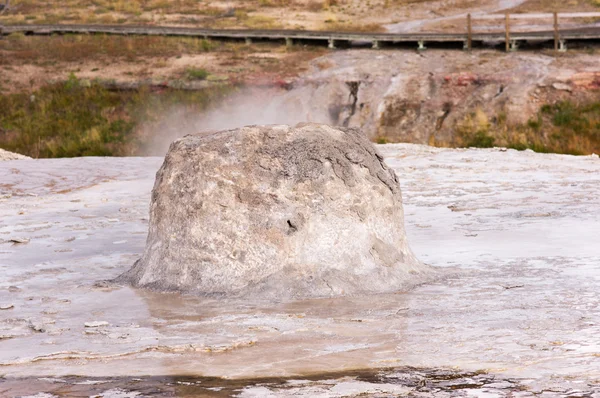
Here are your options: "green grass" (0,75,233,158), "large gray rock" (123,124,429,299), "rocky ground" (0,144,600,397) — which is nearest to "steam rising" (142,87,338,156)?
"green grass" (0,75,233,158)

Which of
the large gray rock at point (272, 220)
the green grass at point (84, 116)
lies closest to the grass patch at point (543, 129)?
the green grass at point (84, 116)

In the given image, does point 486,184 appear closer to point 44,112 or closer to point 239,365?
point 239,365

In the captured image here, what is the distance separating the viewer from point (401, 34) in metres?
26.1

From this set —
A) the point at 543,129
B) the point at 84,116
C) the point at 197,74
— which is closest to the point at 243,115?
the point at 197,74

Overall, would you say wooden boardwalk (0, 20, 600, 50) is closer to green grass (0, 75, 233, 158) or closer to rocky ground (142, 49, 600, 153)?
rocky ground (142, 49, 600, 153)

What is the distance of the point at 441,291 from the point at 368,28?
25002 millimetres

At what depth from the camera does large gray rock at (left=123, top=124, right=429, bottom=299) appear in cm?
652

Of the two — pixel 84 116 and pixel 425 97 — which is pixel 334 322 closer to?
pixel 425 97

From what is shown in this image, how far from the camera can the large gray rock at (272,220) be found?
6.52 m

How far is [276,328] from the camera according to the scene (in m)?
5.56

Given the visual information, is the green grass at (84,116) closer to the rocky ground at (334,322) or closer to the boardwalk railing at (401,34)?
the boardwalk railing at (401,34)

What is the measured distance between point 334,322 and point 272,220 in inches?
41.1

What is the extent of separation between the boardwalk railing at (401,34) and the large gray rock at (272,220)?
18570 millimetres

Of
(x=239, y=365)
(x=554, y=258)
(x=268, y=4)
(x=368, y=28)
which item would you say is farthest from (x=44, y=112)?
(x=239, y=365)
